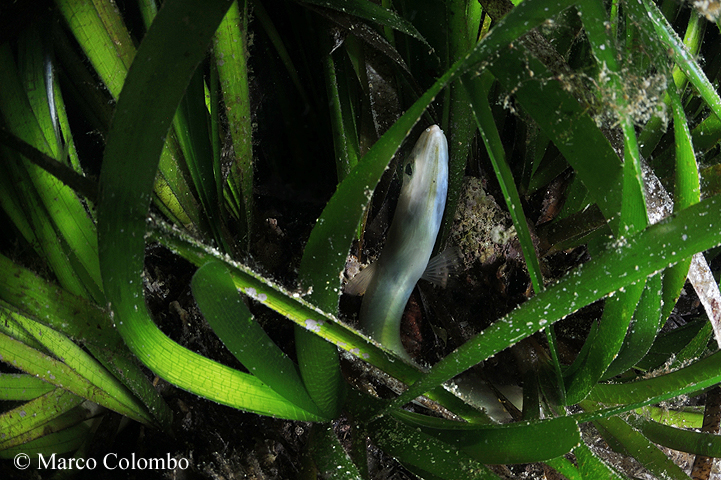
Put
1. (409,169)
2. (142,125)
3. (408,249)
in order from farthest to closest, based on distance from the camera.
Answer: (409,169)
(408,249)
(142,125)

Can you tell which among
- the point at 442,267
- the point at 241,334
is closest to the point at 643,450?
the point at 442,267

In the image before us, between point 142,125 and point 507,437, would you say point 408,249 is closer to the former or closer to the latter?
point 507,437

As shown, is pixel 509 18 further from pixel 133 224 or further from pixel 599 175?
pixel 133 224

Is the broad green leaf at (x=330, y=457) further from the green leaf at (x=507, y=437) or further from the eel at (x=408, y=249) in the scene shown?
the eel at (x=408, y=249)

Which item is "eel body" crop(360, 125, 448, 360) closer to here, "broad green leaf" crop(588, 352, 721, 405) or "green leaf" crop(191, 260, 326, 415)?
"green leaf" crop(191, 260, 326, 415)

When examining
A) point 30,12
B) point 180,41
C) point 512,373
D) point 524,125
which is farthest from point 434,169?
point 30,12
